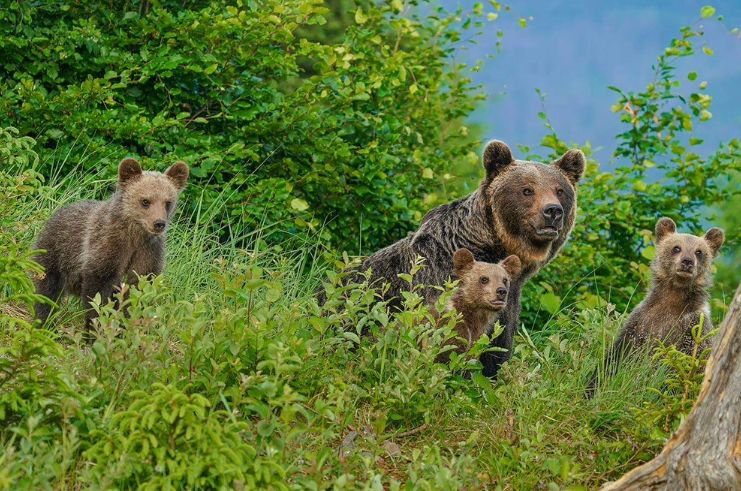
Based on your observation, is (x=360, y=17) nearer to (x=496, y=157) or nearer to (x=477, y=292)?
(x=496, y=157)

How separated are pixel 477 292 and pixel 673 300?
128 cm

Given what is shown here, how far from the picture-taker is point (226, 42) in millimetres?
9617

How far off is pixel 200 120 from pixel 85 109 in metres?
0.95

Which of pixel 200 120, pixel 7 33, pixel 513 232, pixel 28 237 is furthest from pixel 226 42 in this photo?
pixel 513 232

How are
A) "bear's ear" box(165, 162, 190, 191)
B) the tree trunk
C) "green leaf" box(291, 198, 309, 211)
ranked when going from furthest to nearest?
"green leaf" box(291, 198, 309, 211)
"bear's ear" box(165, 162, 190, 191)
the tree trunk

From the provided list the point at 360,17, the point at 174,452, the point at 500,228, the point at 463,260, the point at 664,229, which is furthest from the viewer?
the point at 360,17

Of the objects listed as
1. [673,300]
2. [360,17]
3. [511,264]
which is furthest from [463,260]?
[360,17]

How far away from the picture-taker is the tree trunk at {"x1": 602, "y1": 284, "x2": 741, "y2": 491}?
15.6ft

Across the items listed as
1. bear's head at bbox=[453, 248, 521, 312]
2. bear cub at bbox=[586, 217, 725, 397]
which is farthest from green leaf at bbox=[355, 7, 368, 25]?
bear cub at bbox=[586, 217, 725, 397]

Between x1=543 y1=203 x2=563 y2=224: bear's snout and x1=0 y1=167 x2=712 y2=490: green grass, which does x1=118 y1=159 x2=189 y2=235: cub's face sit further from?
x1=543 y1=203 x2=563 y2=224: bear's snout

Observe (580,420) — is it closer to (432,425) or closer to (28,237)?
(432,425)

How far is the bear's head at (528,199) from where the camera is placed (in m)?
6.98

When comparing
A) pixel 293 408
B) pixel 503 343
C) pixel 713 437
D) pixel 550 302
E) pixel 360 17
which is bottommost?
pixel 550 302

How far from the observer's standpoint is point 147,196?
7211mm
